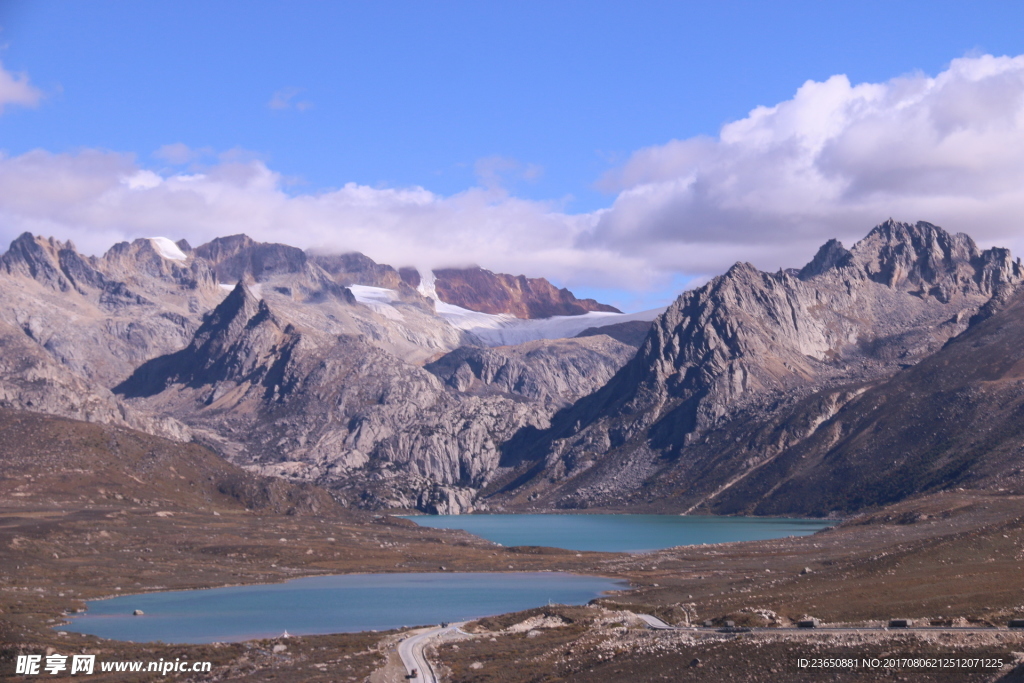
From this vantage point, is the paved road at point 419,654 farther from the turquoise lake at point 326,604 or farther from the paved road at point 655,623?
the paved road at point 655,623

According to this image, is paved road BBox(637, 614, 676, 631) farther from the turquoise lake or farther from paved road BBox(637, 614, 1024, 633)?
the turquoise lake

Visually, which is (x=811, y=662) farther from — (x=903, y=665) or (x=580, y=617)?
(x=580, y=617)

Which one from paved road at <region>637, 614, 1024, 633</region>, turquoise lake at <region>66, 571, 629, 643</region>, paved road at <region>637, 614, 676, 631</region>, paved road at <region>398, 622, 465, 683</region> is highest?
paved road at <region>637, 614, 1024, 633</region>

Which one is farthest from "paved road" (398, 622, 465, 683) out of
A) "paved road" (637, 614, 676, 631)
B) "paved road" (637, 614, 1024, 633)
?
"paved road" (637, 614, 1024, 633)

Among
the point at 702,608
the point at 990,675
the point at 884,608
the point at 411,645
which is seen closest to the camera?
the point at 990,675

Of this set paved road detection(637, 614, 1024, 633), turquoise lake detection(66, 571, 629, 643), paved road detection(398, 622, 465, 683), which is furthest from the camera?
turquoise lake detection(66, 571, 629, 643)

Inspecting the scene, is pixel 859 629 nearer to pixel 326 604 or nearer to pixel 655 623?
pixel 655 623

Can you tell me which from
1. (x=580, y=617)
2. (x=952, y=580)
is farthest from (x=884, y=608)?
(x=580, y=617)
